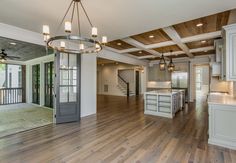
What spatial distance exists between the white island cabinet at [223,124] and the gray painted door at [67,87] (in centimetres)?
394

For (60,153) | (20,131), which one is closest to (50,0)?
(60,153)

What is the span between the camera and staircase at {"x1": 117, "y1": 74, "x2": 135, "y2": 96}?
12507mm

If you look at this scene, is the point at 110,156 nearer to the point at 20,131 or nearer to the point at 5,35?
the point at 20,131

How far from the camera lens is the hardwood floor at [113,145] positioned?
2441 mm

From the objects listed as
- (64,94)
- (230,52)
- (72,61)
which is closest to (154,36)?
(230,52)

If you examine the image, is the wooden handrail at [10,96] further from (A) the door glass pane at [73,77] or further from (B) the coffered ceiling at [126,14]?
(B) the coffered ceiling at [126,14]

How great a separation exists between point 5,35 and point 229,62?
5.35 meters

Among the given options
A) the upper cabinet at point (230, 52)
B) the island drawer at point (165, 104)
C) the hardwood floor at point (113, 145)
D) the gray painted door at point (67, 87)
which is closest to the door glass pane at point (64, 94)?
the gray painted door at point (67, 87)

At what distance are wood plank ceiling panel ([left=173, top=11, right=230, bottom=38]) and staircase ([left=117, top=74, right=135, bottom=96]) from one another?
27.3 feet

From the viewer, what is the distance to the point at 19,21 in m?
3.36

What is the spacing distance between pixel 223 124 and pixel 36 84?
29.5 feet

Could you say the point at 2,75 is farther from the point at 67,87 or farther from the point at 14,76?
the point at 67,87

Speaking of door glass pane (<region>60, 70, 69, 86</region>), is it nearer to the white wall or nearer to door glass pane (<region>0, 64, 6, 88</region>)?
the white wall

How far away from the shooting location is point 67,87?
476 centimetres
